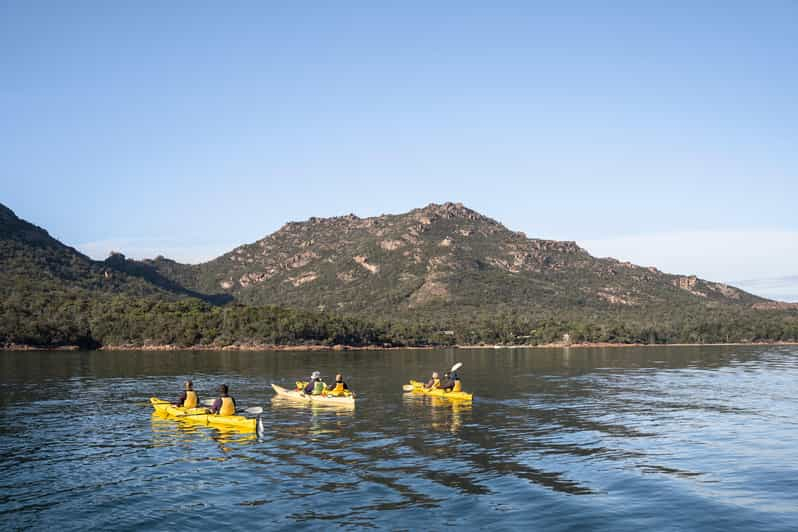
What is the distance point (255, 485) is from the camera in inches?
1005

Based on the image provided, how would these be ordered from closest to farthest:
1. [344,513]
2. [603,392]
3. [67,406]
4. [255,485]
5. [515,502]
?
[344,513] → [515,502] → [255,485] → [67,406] → [603,392]

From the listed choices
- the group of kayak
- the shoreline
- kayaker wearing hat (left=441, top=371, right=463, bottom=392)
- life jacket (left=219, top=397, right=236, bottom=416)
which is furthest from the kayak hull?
the shoreline

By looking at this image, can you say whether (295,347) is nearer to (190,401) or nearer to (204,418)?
(190,401)

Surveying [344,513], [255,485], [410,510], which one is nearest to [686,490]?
[410,510]

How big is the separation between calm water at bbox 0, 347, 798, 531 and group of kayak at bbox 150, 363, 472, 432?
932 millimetres

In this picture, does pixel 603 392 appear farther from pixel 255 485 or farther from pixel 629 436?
pixel 255 485

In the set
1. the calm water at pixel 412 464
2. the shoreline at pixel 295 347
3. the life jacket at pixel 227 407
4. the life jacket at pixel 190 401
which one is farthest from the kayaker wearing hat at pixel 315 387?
the shoreline at pixel 295 347

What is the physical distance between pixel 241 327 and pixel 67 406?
10758cm

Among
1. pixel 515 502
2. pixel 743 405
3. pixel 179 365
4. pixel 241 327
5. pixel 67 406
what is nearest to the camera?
pixel 515 502

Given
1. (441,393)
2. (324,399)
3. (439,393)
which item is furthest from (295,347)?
(324,399)

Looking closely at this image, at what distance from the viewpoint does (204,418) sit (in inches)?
1510

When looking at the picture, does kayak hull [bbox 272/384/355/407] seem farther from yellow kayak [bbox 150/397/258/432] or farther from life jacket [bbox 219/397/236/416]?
life jacket [bbox 219/397/236/416]

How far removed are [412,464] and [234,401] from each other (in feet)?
55.0

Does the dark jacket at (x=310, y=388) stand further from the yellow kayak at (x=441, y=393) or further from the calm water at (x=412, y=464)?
the yellow kayak at (x=441, y=393)
